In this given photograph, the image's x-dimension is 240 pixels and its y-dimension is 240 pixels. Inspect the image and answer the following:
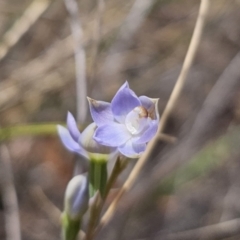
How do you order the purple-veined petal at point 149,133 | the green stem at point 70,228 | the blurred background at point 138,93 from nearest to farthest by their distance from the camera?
the purple-veined petal at point 149,133 → the green stem at point 70,228 → the blurred background at point 138,93

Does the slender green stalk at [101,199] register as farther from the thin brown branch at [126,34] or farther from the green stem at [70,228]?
the thin brown branch at [126,34]

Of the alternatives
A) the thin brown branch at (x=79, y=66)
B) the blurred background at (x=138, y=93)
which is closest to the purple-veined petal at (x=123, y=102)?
the thin brown branch at (x=79, y=66)

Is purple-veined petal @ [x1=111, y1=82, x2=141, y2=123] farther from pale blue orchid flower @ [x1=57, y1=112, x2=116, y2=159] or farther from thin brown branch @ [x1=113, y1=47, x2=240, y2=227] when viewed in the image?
thin brown branch @ [x1=113, y1=47, x2=240, y2=227]

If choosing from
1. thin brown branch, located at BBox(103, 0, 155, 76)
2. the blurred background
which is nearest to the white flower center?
the blurred background

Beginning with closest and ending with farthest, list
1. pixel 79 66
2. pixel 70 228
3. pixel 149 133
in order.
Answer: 1. pixel 149 133
2. pixel 70 228
3. pixel 79 66

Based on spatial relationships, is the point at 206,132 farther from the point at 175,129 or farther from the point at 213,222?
the point at 213,222

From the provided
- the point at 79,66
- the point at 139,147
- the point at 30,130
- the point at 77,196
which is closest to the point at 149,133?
the point at 139,147

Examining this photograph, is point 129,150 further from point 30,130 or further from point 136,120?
point 30,130

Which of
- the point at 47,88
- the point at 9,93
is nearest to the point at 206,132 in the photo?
the point at 47,88
